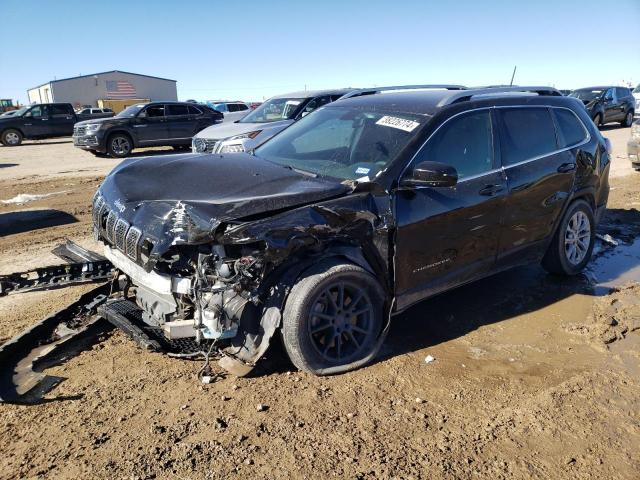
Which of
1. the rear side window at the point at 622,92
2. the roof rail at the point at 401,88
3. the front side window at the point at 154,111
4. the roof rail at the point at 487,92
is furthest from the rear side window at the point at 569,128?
the rear side window at the point at 622,92

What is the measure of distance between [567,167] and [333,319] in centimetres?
296

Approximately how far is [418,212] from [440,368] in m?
1.12

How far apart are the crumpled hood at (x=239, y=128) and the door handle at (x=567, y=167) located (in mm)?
5988

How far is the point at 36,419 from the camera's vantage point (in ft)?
9.89

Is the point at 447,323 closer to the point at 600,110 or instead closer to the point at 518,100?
the point at 518,100

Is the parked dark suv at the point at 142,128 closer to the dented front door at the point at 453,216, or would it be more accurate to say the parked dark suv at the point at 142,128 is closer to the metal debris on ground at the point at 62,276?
the metal debris on ground at the point at 62,276

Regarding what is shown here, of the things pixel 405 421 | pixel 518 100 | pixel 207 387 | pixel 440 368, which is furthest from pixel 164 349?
pixel 518 100

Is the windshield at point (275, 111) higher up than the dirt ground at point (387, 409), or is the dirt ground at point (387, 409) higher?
the windshield at point (275, 111)

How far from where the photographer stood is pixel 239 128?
35.2 ft

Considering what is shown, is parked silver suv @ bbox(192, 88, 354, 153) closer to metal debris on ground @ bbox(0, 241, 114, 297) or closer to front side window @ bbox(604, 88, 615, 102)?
metal debris on ground @ bbox(0, 241, 114, 297)

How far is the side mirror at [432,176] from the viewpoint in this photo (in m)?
3.53

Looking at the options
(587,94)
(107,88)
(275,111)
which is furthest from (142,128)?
(107,88)

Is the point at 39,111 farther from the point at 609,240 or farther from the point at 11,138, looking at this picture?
the point at 609,240

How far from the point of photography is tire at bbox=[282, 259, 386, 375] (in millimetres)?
3258
